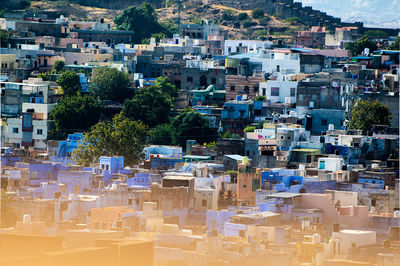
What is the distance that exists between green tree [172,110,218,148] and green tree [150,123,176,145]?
0.11 m

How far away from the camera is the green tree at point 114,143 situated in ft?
75.3

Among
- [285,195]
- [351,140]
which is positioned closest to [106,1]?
[351,140]

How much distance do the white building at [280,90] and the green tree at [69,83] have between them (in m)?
4.36

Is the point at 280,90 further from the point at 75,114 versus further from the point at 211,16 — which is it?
the point at 211,16

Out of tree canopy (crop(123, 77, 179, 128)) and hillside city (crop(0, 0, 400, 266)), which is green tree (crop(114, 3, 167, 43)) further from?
tree canopy (crop(123, 77, 179, 128))

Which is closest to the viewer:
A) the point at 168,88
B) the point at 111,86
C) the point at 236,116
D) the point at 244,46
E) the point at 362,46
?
the point at 236,116

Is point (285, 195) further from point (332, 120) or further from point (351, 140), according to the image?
point (332, 120)

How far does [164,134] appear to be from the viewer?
26562 millimetres

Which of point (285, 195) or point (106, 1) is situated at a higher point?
point (106, 1)

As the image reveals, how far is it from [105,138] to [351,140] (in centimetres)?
453

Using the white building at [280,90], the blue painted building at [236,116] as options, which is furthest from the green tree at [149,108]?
the white building at [280,90]

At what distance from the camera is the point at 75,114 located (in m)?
27.3

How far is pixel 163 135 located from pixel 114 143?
3.11 meters

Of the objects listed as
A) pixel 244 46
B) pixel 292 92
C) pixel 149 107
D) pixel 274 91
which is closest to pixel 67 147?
pixel 149 107
